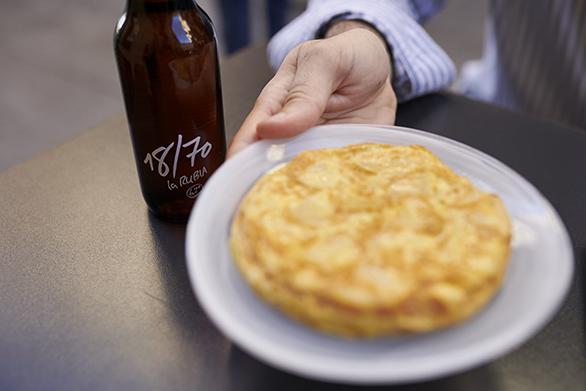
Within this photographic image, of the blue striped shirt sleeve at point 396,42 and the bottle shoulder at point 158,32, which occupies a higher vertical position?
the bottle shoulder at point 158,32

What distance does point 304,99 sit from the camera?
2.17 feet

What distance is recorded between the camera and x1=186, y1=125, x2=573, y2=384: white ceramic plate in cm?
40

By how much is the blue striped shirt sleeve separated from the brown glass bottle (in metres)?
0.40

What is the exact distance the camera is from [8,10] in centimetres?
314

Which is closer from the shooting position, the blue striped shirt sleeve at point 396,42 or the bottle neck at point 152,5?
the bottle neck at point 152,5

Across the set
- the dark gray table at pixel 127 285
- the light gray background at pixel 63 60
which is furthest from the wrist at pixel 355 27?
the light gray background at pixel 63 60

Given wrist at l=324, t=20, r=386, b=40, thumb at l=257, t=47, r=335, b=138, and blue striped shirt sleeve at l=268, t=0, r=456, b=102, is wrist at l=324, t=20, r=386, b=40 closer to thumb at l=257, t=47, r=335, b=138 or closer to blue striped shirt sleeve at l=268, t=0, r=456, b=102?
blue striped shirt sleeve at l=268, t=0, r=456, b=102

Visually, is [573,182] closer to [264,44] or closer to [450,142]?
[450,142]

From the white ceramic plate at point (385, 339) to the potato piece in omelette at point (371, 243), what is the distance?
0.05 feet

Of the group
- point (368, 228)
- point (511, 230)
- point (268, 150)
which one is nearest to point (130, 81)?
point (268, 150)

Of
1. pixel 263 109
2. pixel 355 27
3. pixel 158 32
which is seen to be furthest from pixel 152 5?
pixel 355 27

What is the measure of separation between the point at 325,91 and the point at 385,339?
0.36 metres

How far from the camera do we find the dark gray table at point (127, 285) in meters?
0.50

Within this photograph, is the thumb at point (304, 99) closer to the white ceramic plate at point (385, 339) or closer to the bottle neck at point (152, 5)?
the white ceramic plate at point (385, 339)
